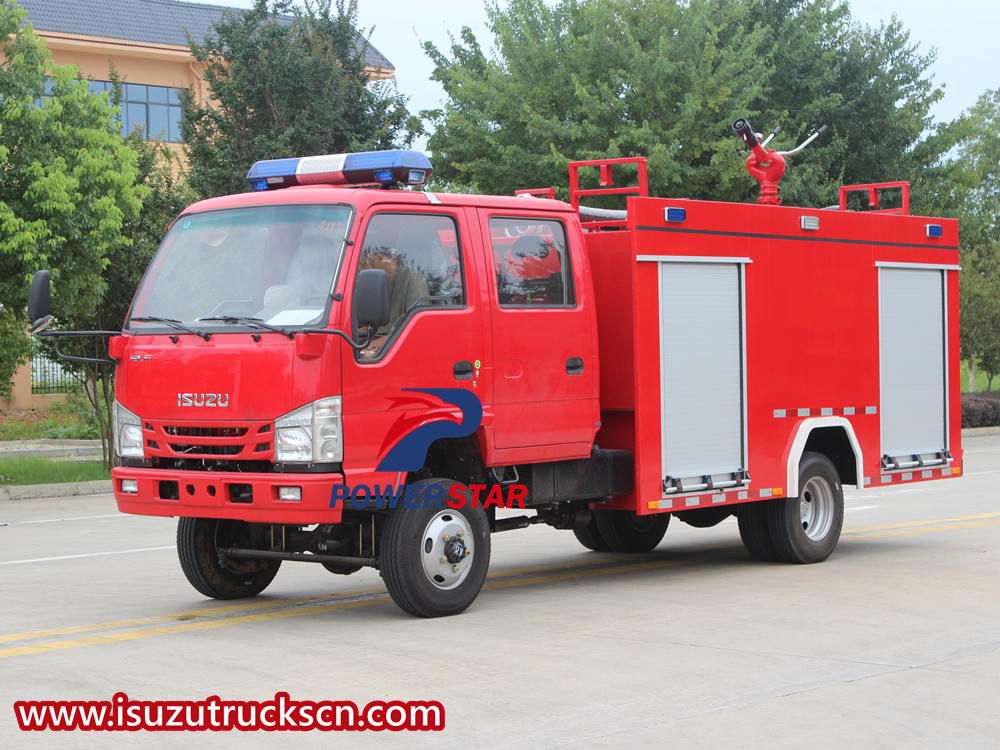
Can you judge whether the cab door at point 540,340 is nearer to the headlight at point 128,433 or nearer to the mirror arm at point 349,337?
the mirror arm at point 349,337

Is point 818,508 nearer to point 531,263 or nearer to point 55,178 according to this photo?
point 531,263

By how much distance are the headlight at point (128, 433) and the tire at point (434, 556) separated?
5.67ft

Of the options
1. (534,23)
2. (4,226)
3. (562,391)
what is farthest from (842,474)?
(534,23)

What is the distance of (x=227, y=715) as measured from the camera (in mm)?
6488

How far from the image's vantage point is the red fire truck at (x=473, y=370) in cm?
851

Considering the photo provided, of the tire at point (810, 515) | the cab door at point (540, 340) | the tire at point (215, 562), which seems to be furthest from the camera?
the tire at point (810, 515)

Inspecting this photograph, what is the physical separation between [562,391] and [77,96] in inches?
505

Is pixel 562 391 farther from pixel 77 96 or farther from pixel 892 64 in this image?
pixel 892 64

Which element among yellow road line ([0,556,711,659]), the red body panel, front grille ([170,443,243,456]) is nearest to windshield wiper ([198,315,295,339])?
front grille ([170,443,243,456])

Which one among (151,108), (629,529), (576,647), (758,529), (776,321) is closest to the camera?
(576,647)

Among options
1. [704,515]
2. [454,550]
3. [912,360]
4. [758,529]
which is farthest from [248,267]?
[912,360]

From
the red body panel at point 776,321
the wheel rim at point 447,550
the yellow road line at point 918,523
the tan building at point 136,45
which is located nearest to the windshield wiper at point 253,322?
the wheel rim at point 447,550

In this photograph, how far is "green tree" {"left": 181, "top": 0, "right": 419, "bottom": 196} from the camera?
2530 cm

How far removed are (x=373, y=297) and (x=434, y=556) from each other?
1782 millimetres
